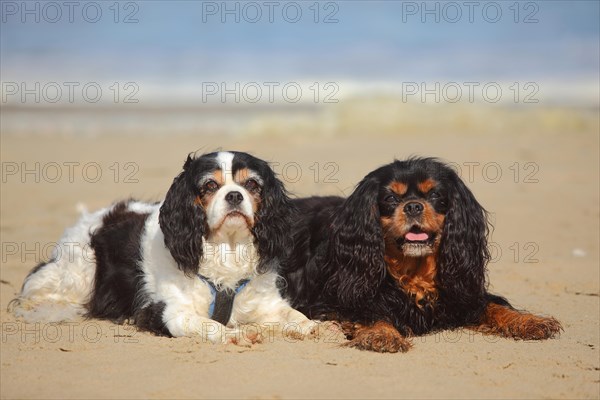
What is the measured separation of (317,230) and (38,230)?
510 centimetres

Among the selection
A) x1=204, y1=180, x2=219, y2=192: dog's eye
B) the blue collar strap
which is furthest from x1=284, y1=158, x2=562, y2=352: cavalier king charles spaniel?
x1=204, y1=180, x2=219, y2=192: dog's eye

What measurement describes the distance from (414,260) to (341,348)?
0.86 meters

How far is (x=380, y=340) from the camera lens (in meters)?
5.70

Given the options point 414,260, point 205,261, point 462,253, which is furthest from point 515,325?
point 205,261

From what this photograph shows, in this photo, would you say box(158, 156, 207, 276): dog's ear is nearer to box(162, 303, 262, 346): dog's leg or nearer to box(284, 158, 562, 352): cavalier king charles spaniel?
box(162, 303, 262, 346): dog's leg

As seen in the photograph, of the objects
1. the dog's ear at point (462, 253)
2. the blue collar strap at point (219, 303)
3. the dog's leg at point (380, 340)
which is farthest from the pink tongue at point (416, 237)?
the blue collar strap at point (219, 303)

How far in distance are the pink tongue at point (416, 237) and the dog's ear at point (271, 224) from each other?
872 millimetres

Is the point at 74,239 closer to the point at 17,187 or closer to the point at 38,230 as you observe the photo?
the point at 38,230

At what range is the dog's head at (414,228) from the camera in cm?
601

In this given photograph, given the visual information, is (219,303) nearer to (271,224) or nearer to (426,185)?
(271,224)

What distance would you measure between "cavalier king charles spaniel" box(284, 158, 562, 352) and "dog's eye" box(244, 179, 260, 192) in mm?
685

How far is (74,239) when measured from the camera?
7.23 meters

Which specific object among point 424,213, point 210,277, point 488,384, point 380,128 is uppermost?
point 380,128

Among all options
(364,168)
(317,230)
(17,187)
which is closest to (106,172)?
(17,187)
